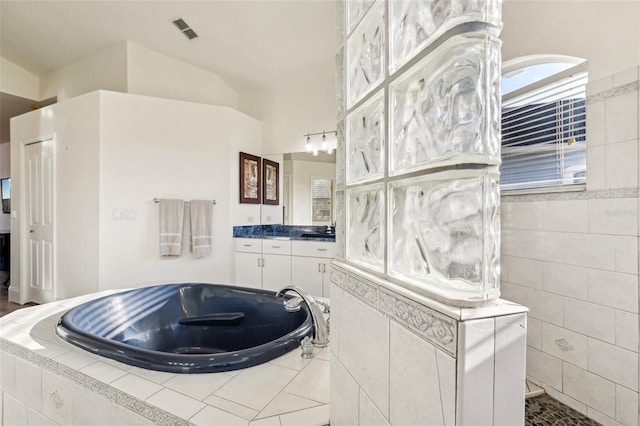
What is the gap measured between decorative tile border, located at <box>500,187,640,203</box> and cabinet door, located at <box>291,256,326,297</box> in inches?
74.0

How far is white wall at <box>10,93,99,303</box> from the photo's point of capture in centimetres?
317

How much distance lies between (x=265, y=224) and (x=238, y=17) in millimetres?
2360

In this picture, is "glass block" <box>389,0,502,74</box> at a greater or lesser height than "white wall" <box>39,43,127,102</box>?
lesser

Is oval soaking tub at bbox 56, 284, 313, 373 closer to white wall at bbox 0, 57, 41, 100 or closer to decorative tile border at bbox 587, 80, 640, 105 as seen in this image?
decorative tile border at bbox 587, 80, 640, 105

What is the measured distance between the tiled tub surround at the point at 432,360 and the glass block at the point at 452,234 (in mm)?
34

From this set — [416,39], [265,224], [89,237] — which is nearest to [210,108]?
[265,224]

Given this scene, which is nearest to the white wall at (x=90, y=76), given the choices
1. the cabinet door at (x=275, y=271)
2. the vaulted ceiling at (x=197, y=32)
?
the vaulted ceiling at (x=197, y=32)

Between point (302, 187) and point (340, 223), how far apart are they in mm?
3183

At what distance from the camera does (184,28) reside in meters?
3.12

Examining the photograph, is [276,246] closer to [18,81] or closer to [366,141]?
[366,141]

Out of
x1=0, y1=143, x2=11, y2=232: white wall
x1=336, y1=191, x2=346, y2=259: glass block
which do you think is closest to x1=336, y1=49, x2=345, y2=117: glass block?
x1=336, y1=191, x2=346, y2=259: glass block

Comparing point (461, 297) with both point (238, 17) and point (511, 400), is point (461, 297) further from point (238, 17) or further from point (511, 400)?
point (238, 17)

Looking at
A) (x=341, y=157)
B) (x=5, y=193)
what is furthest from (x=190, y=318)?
(x=5, y=193)

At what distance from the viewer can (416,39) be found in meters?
0.52
